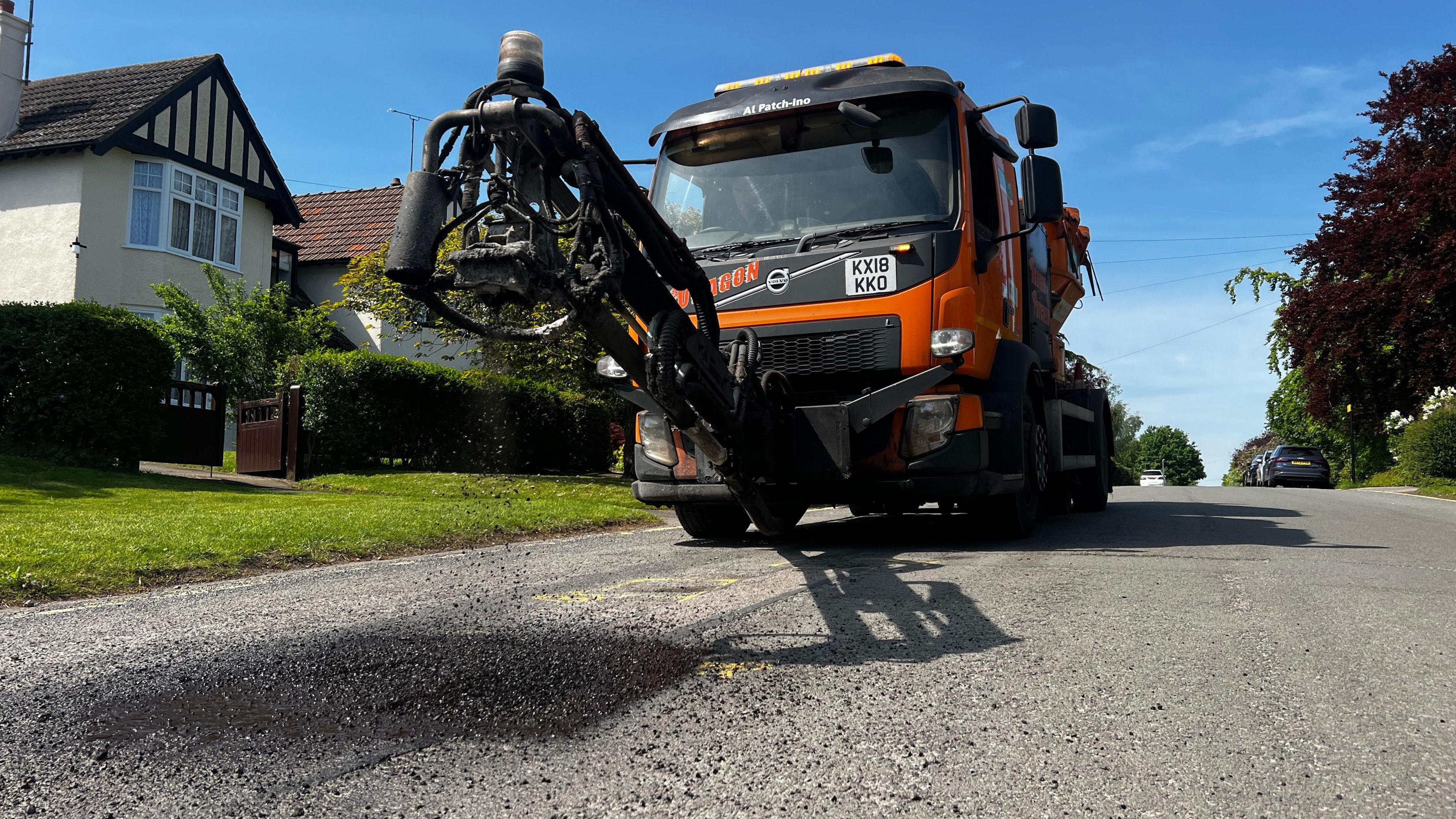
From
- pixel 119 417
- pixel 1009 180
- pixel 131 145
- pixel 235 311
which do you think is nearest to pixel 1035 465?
pixel 1009 180

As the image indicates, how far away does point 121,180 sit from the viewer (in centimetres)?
2106

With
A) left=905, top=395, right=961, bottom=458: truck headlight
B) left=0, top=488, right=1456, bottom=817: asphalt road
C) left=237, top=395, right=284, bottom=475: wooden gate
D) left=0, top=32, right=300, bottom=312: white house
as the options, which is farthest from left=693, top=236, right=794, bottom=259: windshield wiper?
left=0, top=32, right=300, bottom=312: white house

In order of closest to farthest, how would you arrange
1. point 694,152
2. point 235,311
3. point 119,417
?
point 694,152 → point 119,417 → point 235,311

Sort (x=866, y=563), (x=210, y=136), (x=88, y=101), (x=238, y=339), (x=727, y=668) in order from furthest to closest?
(x=210, y=136), (x=88, y=101), (x=238, y=339), (x=866, y=563), (x=727, y=668)

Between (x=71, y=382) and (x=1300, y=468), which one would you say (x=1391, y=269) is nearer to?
(x=1300, y=468)

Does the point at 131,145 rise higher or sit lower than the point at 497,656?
higher

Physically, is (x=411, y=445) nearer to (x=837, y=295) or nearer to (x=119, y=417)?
(x=119, y=417)

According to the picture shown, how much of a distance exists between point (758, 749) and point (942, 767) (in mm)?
479

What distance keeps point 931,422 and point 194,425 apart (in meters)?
13.7

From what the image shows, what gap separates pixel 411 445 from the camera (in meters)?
17.3

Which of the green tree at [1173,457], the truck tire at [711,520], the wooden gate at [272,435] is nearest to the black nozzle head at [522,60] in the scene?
the truck tire at [711,520]

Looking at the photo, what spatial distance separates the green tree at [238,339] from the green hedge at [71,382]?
6360mm

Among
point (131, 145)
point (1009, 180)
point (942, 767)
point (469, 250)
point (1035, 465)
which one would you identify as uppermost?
point (131, 145)

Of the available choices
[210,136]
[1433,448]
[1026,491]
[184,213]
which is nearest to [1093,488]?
A: [1026,491]
